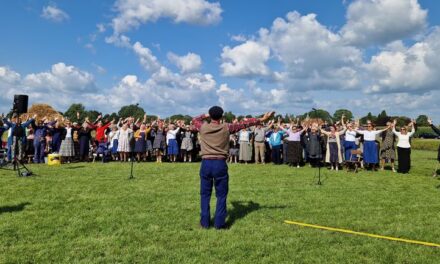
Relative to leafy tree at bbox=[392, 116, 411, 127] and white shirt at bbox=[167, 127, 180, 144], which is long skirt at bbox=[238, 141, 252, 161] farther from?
leafy tree at bbox=[392, 116, 411, 127]

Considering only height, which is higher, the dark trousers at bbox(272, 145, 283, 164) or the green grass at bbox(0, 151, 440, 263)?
the dark trousers at bbox(272, 145, 283, 164)

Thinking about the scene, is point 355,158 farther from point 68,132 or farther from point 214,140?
point 68,132

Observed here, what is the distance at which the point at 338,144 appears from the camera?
17375mm

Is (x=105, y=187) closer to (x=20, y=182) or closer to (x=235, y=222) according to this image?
(x=20, y=182)

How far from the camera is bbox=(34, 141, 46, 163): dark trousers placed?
19.0 m

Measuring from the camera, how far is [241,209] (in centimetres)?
887

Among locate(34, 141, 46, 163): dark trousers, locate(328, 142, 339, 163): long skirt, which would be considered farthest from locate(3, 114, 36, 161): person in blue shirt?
locate(328, 142, 339, 163): long skirt

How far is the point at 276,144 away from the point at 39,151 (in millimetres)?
Answer: 11389

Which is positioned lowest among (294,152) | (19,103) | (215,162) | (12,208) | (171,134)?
(12,208)

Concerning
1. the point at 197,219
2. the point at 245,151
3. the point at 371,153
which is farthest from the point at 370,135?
the point at 197,219

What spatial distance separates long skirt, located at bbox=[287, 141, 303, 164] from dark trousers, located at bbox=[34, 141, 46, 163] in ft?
38.3

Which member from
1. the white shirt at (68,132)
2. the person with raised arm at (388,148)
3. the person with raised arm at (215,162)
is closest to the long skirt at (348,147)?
the person with raised arm at (388,148)

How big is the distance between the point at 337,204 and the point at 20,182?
9.08 meters

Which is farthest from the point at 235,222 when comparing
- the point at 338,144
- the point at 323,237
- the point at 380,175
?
the point at 338,144
